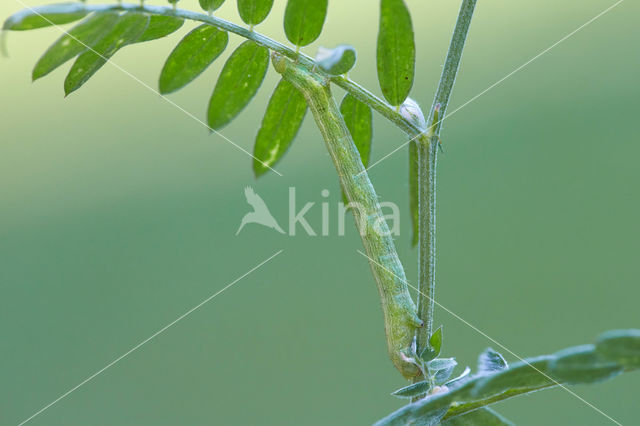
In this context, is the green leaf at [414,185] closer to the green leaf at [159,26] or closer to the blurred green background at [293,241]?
the green leaf at [159,26]

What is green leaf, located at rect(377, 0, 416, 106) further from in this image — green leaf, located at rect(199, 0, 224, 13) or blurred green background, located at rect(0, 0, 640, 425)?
blurred green background, located at rect(0, 0, 640, 425)

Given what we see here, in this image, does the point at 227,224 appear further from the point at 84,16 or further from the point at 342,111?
the point at 84,16

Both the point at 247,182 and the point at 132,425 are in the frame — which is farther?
the point at 247,182

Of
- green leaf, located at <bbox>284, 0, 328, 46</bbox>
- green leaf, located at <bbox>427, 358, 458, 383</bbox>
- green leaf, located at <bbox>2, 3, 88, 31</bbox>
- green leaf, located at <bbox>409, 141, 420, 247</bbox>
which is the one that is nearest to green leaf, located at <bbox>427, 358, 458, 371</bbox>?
green leaf, located at <bbox>427, 358, 458, 383</bbox>

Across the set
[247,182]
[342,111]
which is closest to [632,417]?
[247,182]

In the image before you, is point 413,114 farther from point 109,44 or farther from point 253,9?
point 109,44

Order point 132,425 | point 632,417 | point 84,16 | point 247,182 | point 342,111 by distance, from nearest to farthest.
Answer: point 84,16
point 342,111
point 632,417
point 132,425
point 247,182

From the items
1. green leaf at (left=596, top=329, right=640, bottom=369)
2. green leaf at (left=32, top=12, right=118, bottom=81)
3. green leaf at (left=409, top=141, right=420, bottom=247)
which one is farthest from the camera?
green leaf at (left=409, top=141, right=420, bottom=247)
